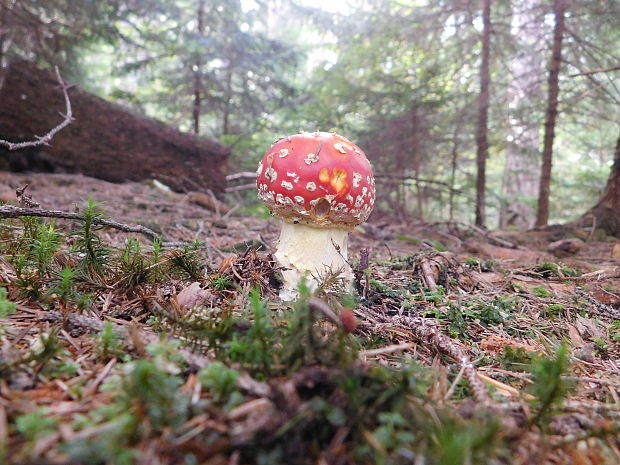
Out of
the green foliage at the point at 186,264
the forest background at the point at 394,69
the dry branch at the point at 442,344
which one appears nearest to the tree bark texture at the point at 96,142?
the forest background at the point at 394,69

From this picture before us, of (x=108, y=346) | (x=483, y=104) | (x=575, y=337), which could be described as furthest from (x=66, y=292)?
(x=483, y=104)

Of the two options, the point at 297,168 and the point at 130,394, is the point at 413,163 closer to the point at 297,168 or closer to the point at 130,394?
the point at 297,168

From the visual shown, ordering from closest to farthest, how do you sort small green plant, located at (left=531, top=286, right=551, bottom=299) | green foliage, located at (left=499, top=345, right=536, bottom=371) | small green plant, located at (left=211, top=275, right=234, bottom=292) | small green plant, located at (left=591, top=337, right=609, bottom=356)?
green foliage, located at (left=499, top=345, right=536, bottom=371) → small green plant, located at (left=591, top=337, right=609, bottom=356) → small green plant, located at (left=211, top=275, right=234, bottom=292) → small green plant, located at (left=531, top=286, right=551, bottom=299)

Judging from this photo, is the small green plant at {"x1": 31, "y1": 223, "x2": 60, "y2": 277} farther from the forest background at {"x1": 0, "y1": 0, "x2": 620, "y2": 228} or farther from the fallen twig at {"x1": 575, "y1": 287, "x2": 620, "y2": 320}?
the forest background at {"x1": 0, "y1": 0, "x2": 620, "y2": 228}

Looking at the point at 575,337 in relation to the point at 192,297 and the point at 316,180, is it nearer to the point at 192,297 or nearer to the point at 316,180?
the point at 316,180

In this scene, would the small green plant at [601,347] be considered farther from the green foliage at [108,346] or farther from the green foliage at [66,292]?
the green foliage at [66,292]

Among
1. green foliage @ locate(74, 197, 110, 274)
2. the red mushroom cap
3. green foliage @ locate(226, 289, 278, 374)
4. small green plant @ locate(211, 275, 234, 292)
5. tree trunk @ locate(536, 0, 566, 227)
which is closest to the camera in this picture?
green foliage @ locate(226, 289, 278, 374)

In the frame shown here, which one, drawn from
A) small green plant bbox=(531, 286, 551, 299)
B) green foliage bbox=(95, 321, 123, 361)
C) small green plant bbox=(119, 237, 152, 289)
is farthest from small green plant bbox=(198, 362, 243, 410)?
small green plant bbox=(531, 286, 551, 299)
